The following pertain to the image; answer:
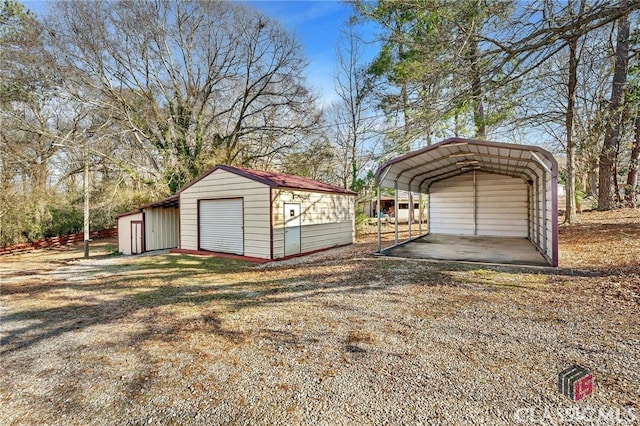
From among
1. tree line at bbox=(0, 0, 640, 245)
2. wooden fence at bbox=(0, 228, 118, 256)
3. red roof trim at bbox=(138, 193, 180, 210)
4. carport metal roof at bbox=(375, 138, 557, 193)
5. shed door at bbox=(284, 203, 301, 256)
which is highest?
tree line at bbox=(0, 0, 640, 245)

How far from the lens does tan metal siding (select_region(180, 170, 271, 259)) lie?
841cm

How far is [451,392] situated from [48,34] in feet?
53.8

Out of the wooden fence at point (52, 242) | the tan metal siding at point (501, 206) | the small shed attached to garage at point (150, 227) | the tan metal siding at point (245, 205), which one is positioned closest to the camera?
the tan metal siding at point (245, 205)

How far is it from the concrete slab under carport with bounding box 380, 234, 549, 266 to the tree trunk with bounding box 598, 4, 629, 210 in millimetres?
3667

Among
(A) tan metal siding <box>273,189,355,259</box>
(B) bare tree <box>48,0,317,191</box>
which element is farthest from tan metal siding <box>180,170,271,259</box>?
(B) bare tree <box>48,0,317,191</box>

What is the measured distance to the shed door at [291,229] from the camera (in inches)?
345

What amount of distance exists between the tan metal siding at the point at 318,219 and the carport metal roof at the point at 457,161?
8.40 feet

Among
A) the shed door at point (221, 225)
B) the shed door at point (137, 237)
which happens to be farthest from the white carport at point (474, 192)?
the shed door at point (137, 237)

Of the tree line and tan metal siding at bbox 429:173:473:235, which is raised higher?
the tree line

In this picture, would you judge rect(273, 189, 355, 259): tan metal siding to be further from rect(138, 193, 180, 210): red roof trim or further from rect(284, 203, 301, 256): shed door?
rect(138, 193, 180, 210): red roof trim

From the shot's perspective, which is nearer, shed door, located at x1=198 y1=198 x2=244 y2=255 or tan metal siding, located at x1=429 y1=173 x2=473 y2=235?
shed door, located at x1=198 y1=198 x2=244 y2=255

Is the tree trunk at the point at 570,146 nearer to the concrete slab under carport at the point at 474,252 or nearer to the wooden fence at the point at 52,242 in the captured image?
the concrete slab under carport at the point at 474,252

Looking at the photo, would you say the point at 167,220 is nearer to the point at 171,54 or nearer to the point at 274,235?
the point at 274,235

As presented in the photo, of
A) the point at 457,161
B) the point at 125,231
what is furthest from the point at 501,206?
the point at 125,231
